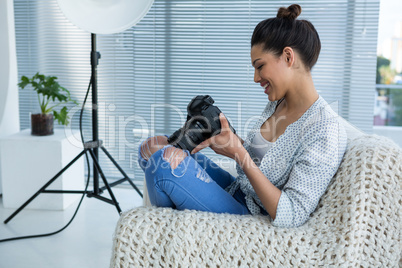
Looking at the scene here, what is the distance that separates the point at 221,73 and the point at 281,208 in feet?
5.32

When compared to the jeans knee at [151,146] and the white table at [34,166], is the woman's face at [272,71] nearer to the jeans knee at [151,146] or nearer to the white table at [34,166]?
the jeans knee at [151,146]

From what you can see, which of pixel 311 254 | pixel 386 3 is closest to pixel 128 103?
pixel 386 3

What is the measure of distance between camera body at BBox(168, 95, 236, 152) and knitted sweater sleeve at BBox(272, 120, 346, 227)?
9.7 inches

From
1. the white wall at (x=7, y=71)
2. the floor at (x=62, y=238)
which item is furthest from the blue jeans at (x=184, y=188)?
the white wall at (x=7, y=71)

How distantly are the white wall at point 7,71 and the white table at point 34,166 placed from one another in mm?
218

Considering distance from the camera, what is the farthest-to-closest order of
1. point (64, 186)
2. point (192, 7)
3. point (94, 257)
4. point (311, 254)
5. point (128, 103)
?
point (128, 103) < point (192, 7) < point (64, 186) < point (94, 257) < point (311, 254)

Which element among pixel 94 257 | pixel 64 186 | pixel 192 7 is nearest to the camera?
pixel 94 257

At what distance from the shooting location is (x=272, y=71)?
1226 millimetres

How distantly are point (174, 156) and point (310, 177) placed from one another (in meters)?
0.37

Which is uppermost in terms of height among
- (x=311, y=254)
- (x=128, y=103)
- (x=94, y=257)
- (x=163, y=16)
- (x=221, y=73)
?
(x=163, y=16)

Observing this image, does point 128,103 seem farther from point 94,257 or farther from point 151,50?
point 94,257

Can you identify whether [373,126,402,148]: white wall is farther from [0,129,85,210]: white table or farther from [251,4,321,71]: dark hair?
[0,129,85,210]: white table

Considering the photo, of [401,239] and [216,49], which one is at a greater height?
[216,49]

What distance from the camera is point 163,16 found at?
102 inches
